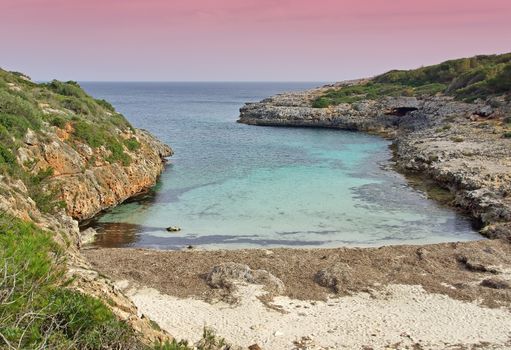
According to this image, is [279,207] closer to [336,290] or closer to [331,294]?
[336,290]

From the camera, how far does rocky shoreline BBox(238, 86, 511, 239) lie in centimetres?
2945

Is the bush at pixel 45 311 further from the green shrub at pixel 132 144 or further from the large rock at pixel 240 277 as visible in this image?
the green shrub at pixel 132 144

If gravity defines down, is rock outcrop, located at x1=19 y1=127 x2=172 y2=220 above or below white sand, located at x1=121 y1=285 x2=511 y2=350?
above

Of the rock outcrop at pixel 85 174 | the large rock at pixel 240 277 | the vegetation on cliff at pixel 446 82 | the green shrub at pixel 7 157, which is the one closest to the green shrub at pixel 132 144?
the rock outcrop at pixel 85 174

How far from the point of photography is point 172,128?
241ft

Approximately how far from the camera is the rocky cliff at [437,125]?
99.7 feet

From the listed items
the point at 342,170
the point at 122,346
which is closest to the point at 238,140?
the point at 342,170

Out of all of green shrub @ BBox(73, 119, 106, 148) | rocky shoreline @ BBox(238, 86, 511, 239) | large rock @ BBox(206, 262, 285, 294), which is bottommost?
large rock @ BBox(206, 262, 285, 294)

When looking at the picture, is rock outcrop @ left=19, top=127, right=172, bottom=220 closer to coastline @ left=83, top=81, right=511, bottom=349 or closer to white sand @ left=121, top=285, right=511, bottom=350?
coastline @ left=83, top=81, right=511, bottom=349

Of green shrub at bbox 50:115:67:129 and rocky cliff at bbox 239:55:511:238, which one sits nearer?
rocky cliff at bbox 239:55:511:238


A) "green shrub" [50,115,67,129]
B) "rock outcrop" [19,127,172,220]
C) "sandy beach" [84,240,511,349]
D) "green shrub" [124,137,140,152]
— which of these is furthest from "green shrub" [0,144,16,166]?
"green shrub" [124,137,140,152]

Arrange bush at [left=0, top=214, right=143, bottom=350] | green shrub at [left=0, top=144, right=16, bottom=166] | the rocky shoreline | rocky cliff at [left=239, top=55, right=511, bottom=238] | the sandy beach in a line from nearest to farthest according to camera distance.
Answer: bush at [left=0, top=214, right=143, bottom=350] → the sandy beach → green shrub at [left=0, top=144, right=16, bottom=166] → the rocky shoreline → rocky cliff at [left=239, top=55, right=511, bottom=238]

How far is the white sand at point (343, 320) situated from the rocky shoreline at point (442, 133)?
30.7 feet

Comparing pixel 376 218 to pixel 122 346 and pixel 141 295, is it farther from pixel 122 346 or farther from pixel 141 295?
pixel 122 346
